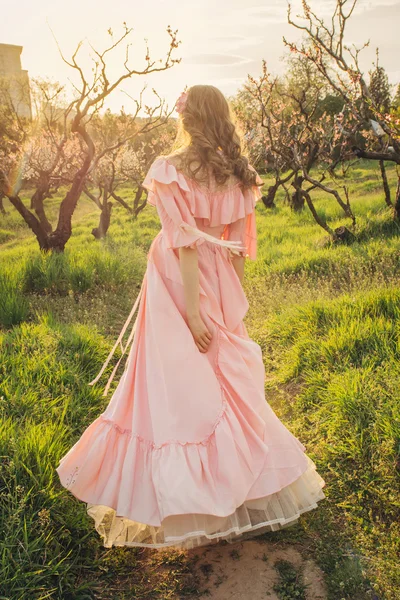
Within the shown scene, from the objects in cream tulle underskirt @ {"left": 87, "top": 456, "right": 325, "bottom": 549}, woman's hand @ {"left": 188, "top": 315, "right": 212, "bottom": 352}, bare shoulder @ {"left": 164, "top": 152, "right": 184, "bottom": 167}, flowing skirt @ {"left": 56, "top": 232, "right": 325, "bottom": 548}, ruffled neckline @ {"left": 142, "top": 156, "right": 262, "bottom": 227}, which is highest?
bare shoulder @ {"left": 164, "top": 152, "right": 184, "bottom": 167}

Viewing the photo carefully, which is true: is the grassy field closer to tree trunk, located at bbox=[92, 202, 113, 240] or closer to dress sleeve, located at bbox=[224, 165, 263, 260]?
dress sleeve, located at bbox=[224, 165, 263, 260]

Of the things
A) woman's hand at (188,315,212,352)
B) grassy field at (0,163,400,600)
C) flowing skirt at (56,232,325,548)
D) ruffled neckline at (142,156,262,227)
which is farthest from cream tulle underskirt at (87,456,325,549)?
ruffled neckline at (142,156,262,227)

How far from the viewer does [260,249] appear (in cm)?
841

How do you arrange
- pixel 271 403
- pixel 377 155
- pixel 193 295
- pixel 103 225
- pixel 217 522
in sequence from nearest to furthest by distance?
pixel 217 522, pixel 193 295, pixel 271 403, pixel 377 155, pixel 103 225

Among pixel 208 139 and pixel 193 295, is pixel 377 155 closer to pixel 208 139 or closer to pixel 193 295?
pixel 208 139

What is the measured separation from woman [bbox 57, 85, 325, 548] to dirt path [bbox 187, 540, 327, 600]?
82mm

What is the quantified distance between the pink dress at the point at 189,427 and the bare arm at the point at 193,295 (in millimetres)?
41

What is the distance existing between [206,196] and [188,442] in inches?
46.4

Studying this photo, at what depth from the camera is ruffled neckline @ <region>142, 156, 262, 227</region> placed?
7.50 feet

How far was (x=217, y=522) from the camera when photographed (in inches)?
89.2

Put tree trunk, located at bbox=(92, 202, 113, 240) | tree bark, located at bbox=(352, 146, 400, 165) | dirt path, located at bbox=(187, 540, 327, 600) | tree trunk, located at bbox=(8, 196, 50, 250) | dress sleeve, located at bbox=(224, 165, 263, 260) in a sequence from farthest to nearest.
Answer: tree trunk, located at bbox=(92, 202, 113, 240)
tree trunk, located at bbox=(8, 196, 50, 250)
tree bark, located at bbox=(352, 146, 400, 165)
dress sleeve, located at bbox=(224, 165, 263, 260)
dirt path, located at bbox=(187, 540, 327, 600)

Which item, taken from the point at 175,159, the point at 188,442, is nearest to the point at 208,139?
the point at 175,159

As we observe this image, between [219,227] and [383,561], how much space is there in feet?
5.90

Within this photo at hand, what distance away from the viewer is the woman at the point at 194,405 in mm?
2246
